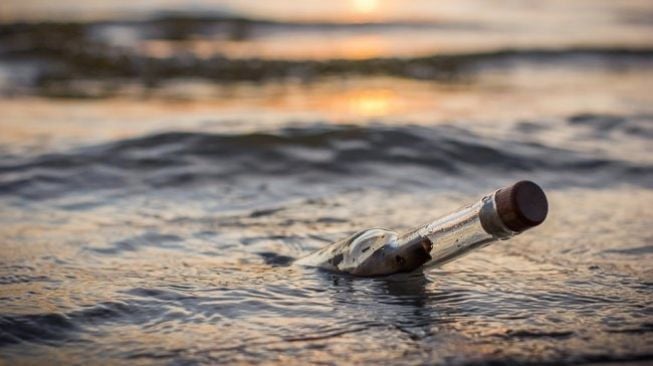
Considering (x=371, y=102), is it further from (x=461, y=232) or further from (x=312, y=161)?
(x=461, y=232)

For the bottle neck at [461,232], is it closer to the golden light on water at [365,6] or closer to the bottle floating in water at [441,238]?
the bottle floating in water at [441,238]

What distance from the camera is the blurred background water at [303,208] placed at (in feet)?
7.52

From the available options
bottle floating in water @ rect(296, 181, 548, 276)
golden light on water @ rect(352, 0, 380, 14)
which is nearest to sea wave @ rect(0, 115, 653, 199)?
bottle floating in water @ rect(296, 181, 548, 276)

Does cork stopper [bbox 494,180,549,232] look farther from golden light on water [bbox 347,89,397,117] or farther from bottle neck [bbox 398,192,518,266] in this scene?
golden light on water [bbox 347,89,397,117]

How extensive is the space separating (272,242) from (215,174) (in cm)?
120

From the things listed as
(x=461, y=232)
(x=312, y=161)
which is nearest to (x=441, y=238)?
(x=461, y=232)

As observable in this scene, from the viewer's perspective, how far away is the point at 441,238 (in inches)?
95.0

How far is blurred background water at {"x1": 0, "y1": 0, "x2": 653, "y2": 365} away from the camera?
2.29 m

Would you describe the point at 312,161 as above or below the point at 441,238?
above

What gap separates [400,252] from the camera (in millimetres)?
2566

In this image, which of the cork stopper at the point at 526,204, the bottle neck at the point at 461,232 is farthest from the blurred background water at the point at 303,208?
the cork stopper at the point at 526,204

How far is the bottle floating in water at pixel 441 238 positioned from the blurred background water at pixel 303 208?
0.06m

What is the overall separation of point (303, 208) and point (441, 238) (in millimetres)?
1349

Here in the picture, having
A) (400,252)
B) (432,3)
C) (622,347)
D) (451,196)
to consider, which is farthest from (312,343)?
(432,3)
